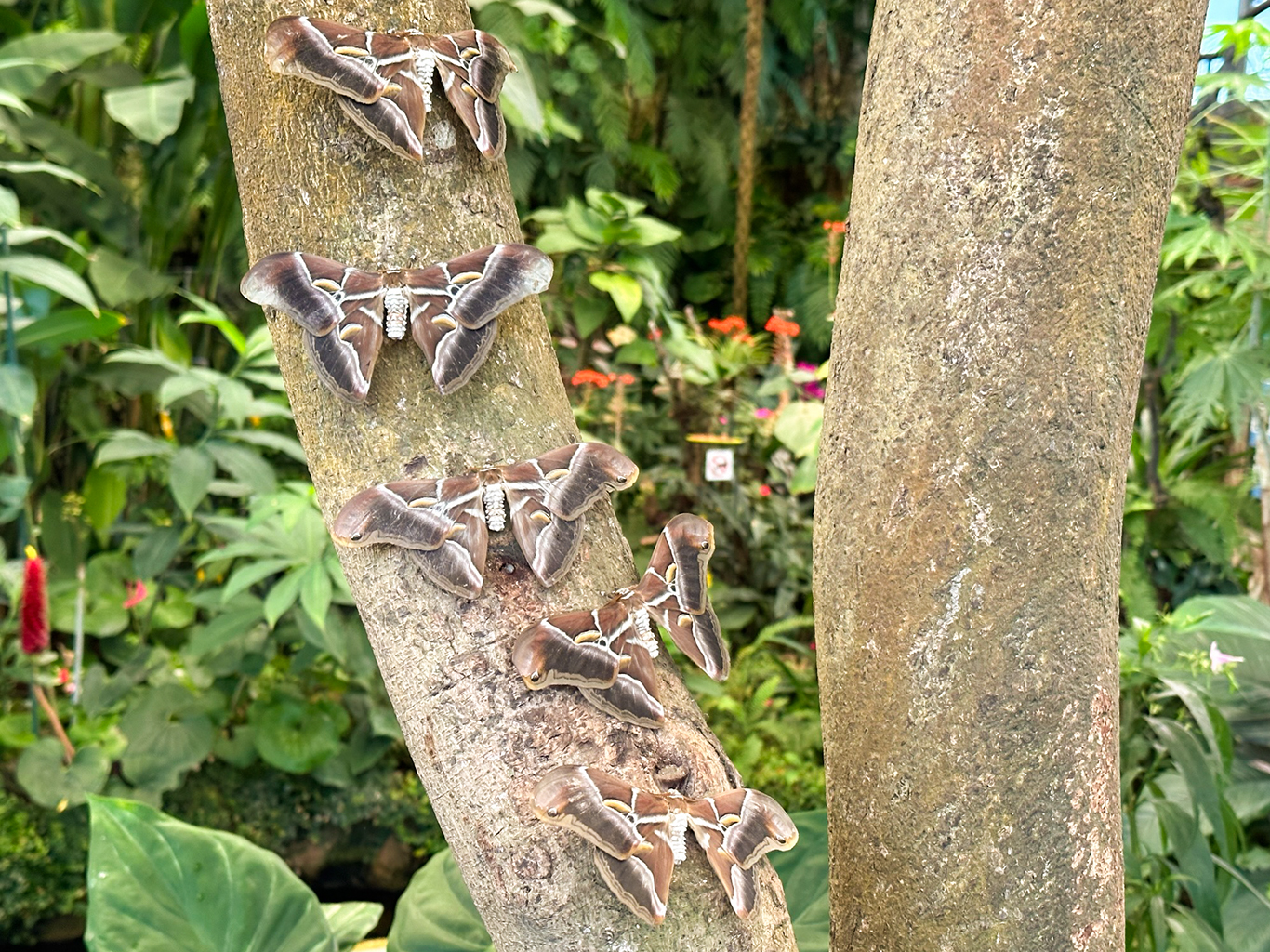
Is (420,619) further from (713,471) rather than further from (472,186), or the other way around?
(713,471)

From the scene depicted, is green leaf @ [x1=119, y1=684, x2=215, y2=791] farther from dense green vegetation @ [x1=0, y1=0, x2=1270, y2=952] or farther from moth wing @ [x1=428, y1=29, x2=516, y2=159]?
moth wing @ [x1=428, y1=29, x2=516, y2=159]

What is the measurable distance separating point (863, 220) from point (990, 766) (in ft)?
1.46

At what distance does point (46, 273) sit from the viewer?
75.6 inches

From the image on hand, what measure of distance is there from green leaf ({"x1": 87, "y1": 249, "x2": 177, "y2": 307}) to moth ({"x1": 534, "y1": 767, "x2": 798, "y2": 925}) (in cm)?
236

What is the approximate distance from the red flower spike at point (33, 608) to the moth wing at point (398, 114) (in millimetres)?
1576

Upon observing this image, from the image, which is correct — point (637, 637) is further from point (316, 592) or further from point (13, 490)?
point (13, 490)

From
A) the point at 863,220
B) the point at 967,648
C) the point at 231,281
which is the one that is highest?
the point at 863,220

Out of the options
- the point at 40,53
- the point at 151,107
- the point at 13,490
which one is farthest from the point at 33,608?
the point at 40,53

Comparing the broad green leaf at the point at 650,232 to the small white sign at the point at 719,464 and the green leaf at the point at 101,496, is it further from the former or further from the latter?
the green leaf at the point at 101,496

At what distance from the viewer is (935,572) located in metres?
0.80

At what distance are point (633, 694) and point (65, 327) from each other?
74.6 inches

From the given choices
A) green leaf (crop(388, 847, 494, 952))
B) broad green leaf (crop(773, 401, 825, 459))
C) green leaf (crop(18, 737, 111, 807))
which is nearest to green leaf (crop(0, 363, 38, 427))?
green leaf (crop(18, 737, 111, 807))

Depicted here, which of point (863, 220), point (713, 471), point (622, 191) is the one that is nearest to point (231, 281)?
point (713, 471)

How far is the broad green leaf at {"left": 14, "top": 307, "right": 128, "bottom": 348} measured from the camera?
213 cm
